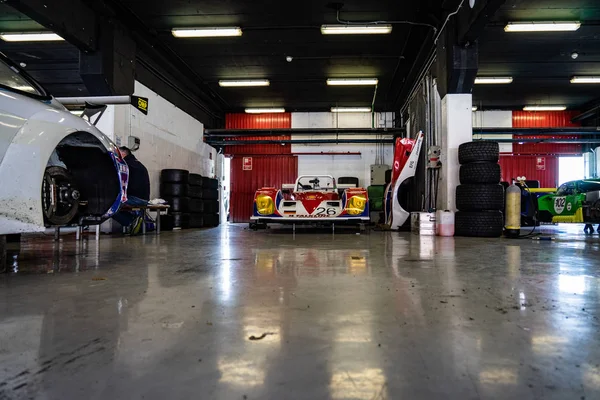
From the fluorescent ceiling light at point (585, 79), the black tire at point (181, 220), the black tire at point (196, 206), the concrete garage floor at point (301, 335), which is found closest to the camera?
the concrete garage floor at point (301, 335)

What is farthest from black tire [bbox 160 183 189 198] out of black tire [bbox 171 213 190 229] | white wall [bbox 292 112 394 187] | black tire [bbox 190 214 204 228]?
white wall [bbox 292 112 394 187]

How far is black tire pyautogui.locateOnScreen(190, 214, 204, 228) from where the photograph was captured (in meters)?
9.20

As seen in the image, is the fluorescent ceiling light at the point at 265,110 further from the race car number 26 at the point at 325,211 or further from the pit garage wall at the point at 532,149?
the race car number 26 at the point at 325,211

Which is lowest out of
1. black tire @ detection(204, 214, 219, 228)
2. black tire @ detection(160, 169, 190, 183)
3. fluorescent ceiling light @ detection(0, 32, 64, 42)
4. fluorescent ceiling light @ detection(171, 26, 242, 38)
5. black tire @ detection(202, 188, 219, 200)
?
black tire @ detection(204, 214, 219, 228)

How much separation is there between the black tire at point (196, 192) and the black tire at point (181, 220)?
591 millimetres

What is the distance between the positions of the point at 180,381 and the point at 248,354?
0.21 m

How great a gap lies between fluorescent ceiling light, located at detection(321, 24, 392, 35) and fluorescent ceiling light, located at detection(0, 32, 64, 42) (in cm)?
533

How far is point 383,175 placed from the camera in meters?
12.5

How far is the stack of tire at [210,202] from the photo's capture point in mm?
10148

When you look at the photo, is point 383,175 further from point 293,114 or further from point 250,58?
point 250,58

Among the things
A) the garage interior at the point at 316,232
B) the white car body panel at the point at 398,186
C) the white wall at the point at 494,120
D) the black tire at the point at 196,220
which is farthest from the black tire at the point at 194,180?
the white wall at the point at 494,120

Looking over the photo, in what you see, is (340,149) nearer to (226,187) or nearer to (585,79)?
(226,187)

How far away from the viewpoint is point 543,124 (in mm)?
13094

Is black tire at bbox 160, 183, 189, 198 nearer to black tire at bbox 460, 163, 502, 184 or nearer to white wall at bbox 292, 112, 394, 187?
white wall at bbox 292, 112, 394, 187
